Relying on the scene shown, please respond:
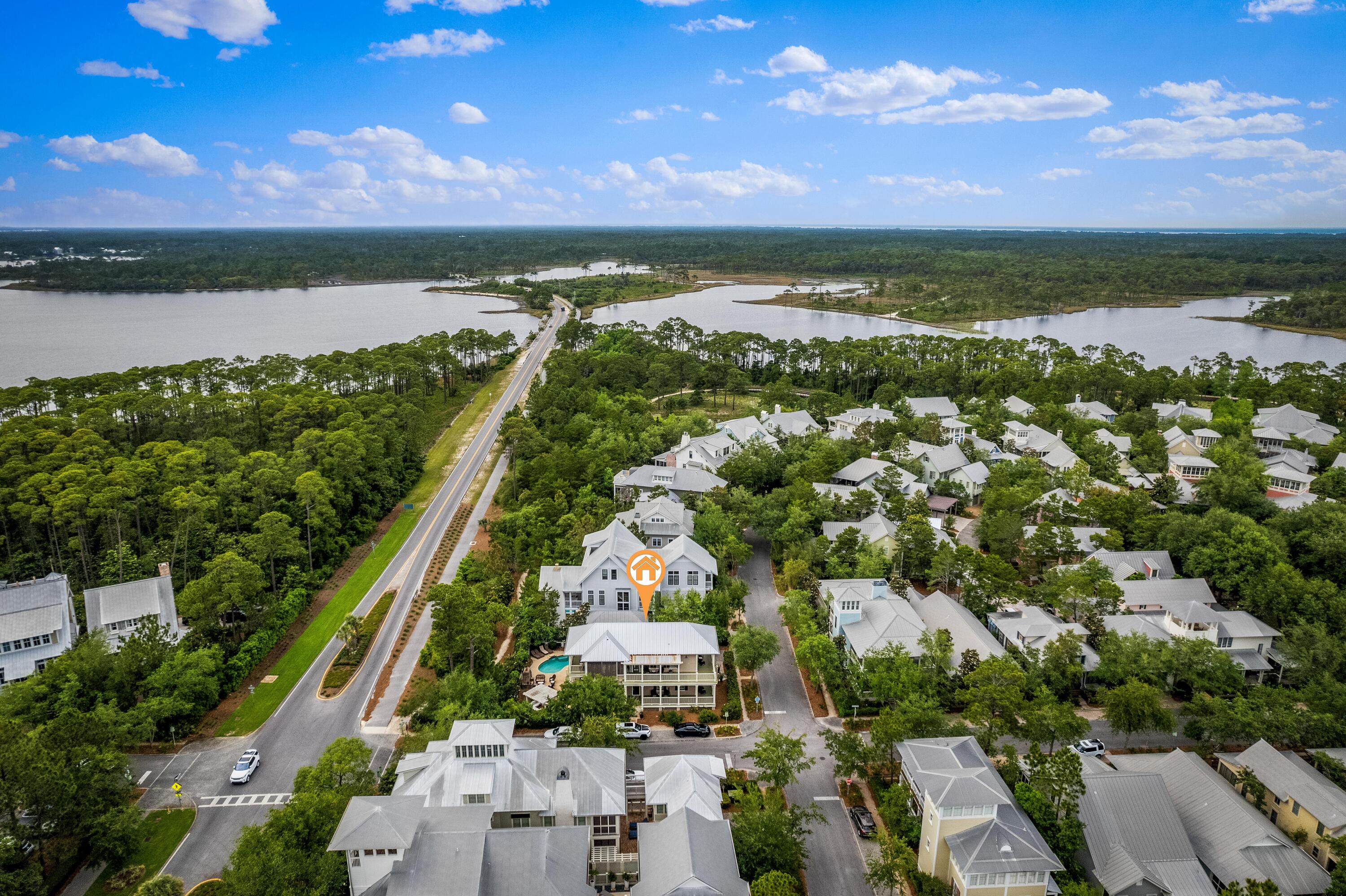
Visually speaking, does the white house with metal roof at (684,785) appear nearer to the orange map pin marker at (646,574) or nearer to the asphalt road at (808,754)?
the asphalt road at (808,754)

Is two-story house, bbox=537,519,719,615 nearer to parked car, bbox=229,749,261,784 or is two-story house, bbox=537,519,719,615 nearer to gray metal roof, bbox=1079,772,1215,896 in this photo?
parked car, bbox=229,749,261,784

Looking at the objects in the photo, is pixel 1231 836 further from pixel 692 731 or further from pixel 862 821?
pixel 692 731

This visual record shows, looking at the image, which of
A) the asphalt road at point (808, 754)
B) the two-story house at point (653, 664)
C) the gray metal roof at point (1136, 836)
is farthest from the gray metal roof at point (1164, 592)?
the two-story house at point (653, 664)

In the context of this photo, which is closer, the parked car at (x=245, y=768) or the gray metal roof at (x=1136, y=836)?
the gray metal roof at (x=1136, y=836)

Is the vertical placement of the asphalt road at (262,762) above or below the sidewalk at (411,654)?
below

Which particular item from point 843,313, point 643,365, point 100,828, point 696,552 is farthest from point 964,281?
point 100,828

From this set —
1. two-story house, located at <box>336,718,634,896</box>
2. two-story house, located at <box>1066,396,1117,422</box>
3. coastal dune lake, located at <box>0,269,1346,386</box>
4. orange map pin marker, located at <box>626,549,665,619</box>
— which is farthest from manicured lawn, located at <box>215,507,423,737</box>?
two-story house, located at <box>1066,396,1117,422</box>
